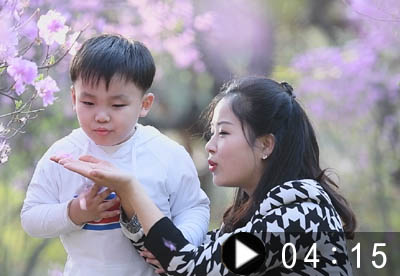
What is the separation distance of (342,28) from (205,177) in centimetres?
145

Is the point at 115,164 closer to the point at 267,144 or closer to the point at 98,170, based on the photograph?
the point at 98,170

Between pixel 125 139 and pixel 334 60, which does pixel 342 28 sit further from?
pixel 125 139

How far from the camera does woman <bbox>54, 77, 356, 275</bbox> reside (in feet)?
4.95

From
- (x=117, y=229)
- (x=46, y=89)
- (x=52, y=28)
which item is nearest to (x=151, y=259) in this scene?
(x=117, y=229)

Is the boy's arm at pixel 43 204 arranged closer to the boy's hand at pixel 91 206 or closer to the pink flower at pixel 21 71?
the boy's hand at pixel 91 206

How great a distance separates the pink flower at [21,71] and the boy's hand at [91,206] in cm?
29

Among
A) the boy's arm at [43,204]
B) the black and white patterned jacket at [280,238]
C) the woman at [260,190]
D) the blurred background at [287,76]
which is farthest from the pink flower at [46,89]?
the blurred background at [287,76]

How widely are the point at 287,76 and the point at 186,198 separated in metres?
3.14

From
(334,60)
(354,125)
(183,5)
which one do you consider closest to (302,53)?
(334,60)

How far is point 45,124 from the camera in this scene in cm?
400

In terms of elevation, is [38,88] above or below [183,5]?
below

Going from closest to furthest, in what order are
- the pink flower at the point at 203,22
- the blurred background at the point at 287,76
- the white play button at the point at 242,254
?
the white play button at the point at 242,254, the blurred background at the point at 287,76, the pink flower at the point at 203,22

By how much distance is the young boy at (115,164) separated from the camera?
1.57 metres

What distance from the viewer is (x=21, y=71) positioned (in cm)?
168
